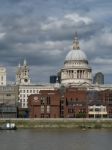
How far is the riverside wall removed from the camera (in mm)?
125000

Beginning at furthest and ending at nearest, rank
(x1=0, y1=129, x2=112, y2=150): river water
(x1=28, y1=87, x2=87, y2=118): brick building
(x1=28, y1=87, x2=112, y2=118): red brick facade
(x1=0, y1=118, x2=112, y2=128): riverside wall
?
(x1=28, y1=87, x2=112, y2=118): red brick facade, (x1=28, y1=87, x2=87, y2=118): brick building, (x1=0, y1=118, x2=112, y2=128): riverside wall, (x1=0, y1=129, x2=112, y2=150): river water

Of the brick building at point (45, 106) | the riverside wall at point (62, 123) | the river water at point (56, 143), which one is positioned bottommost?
the river water at point (56, 143)

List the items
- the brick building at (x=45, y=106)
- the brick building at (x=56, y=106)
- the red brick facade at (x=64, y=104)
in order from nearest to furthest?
the brick building at (x=45, y=106)
the brick building at (x=56, y=106)
the red brick facade at (x=64, y=104)

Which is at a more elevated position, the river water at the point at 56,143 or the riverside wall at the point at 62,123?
the riverside wall at the point at 62,123

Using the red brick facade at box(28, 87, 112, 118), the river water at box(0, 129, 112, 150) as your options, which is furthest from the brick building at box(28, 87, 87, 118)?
the river water at box(0, 129, 112, 150)

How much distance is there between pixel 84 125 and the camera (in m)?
124

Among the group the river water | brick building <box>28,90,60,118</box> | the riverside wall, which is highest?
brick building <box>28,90,60,118</box>

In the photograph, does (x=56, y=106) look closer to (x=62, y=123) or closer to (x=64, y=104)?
(x=64, y=104)

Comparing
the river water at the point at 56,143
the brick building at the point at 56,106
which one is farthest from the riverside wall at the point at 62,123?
the river water at the point at 56,143

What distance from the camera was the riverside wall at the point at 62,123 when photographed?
12500 centimetres

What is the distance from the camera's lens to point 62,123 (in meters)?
127

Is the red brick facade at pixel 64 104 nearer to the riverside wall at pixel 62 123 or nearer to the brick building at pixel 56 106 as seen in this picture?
the brick building at pixel 56 106

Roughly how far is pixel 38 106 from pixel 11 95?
57907 mm

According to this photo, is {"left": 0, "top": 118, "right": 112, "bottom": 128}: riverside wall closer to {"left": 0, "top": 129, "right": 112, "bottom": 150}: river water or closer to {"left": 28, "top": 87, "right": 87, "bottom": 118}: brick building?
{"left": 28, "top": 87, "right": 87, "bottom": 118}: brick building
